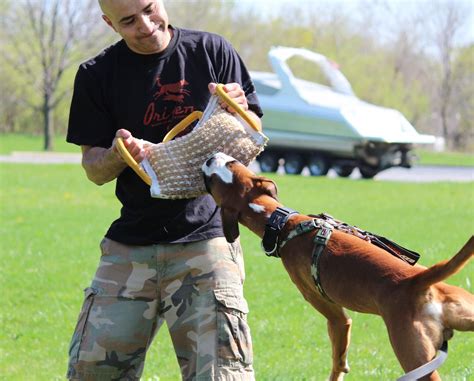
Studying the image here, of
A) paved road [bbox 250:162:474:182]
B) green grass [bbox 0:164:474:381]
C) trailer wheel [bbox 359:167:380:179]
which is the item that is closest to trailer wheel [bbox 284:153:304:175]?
paved road [bbox 250:162:474:182]

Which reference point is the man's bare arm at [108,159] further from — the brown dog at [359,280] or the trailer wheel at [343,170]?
the trailer wheel at [343,170]

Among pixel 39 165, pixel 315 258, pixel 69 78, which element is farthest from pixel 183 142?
pixel 69 78

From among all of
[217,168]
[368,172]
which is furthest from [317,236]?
[368,172]

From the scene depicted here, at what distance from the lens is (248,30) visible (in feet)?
179

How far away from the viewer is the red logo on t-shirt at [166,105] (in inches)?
163

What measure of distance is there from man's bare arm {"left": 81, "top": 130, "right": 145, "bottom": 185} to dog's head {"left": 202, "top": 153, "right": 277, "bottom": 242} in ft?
1.12

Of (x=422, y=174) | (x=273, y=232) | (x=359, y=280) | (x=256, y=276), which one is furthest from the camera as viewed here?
(x=422, y=174)

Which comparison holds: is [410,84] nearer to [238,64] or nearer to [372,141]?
[372,141]

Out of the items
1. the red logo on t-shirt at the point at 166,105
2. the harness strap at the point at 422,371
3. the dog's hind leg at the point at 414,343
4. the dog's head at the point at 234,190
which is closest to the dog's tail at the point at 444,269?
the dog's hind leg at the point at 414,343

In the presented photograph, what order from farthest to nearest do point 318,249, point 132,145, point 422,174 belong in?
point 422,174 → point 132,145 → point 318,249

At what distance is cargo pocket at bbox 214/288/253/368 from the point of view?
403 centimetres

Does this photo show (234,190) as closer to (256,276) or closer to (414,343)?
(414,343)

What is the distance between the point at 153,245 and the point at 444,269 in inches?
61.5

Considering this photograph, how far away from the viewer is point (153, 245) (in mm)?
4172
